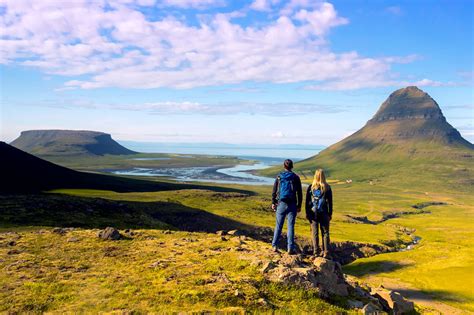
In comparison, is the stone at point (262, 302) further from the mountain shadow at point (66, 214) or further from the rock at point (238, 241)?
the mountain shadow at point (66, 214)

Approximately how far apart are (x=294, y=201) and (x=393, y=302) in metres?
9.12

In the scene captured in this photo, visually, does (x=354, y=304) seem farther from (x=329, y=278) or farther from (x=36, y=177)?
(x=36, y=177)

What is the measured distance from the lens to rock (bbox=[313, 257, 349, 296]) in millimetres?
19516

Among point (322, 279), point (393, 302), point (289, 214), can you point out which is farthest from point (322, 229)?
point (393, 302)

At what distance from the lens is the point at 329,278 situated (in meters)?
20.0

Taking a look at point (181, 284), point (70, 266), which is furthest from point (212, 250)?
point (70, 266)

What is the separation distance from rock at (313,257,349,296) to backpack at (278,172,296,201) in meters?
4.01

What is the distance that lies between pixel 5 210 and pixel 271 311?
157ft

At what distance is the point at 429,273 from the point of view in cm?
8675

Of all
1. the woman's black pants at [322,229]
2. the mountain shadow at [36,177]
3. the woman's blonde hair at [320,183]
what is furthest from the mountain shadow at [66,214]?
the mountain shadow at [36,177]

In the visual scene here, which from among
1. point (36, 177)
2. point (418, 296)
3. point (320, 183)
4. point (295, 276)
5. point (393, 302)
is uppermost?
point (320, 183)

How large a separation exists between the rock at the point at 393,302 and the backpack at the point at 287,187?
8569mm

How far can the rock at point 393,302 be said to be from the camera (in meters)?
22.0

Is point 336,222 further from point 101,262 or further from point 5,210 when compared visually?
point 101,262
